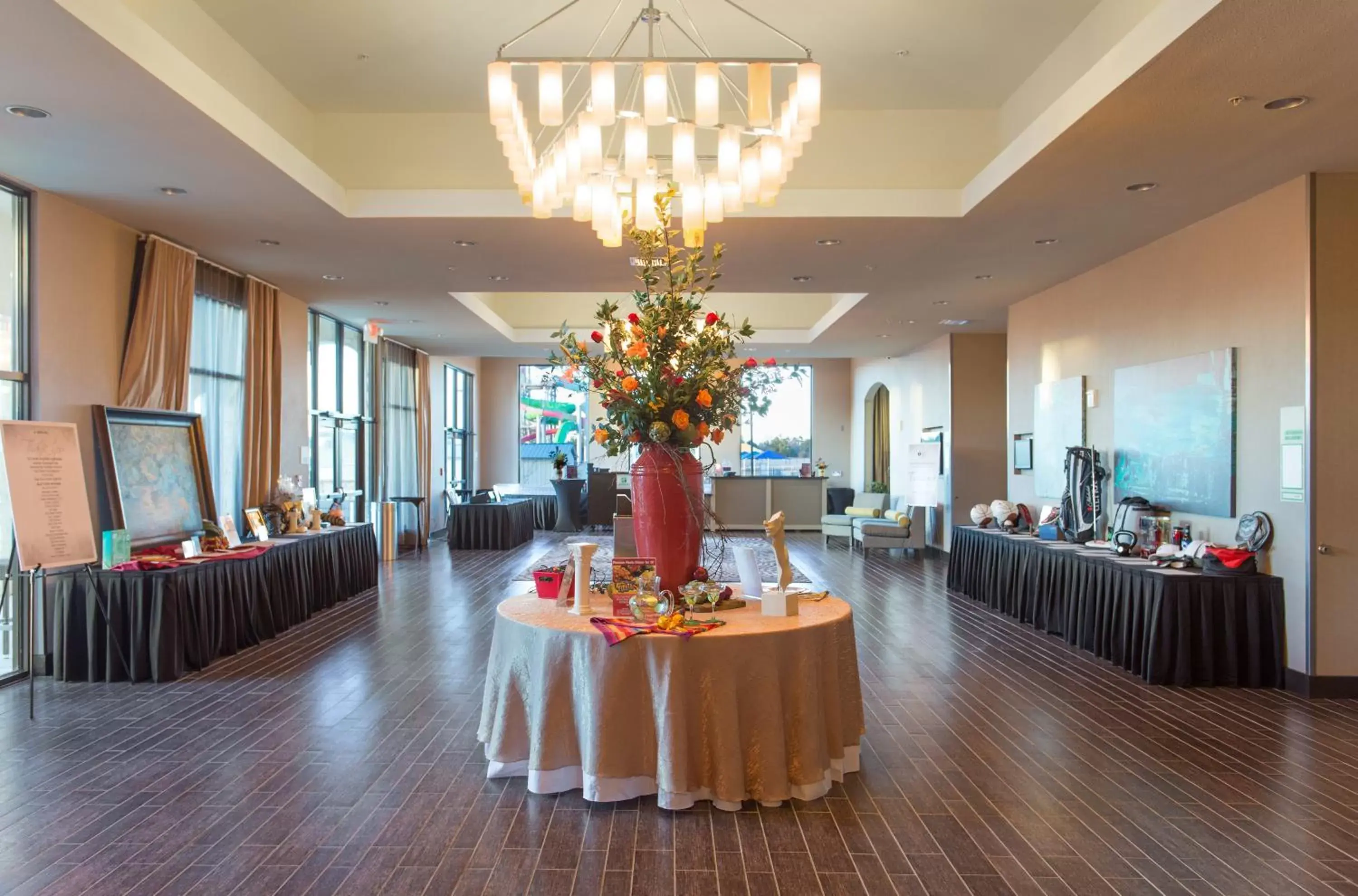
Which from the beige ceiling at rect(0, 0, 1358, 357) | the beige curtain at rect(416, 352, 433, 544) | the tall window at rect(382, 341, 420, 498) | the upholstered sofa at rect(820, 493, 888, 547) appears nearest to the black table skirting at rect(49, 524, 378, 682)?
the beige ceiling at rect(0, 0, 1358, 357)

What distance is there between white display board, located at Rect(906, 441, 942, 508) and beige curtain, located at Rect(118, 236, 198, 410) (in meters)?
9.56

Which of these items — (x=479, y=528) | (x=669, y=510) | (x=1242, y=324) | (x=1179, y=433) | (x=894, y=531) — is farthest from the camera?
(x=479, y=528)

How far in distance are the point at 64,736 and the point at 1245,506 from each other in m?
7.17

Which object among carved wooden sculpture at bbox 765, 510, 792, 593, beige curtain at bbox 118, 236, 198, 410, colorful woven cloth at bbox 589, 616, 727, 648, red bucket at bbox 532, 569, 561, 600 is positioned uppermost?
beige curtain at bbox 118, 236, 198, 410

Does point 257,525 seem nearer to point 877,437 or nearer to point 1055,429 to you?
point 1055,429

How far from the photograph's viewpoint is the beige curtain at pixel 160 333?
21.3ft

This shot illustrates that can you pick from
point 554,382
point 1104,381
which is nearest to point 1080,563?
point 1104,381

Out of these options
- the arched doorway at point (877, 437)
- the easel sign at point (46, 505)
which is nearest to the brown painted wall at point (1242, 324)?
the easel sign at point (46, 505)

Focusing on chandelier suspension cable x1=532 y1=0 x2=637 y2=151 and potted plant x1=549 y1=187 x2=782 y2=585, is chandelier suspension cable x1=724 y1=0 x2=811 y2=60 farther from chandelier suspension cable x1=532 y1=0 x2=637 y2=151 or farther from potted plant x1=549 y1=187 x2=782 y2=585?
potted plant x1=549 y1=187 x2=782 y2=585

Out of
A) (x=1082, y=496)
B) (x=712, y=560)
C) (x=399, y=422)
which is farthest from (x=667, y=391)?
(x=399, y=422)

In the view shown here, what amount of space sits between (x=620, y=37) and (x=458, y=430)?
1220 cm

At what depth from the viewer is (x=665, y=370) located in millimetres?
3707

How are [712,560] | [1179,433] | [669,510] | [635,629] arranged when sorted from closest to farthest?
[635,629], [669,510], [712,560], [1179,433]

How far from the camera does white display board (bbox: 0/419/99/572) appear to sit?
5.03 meters
